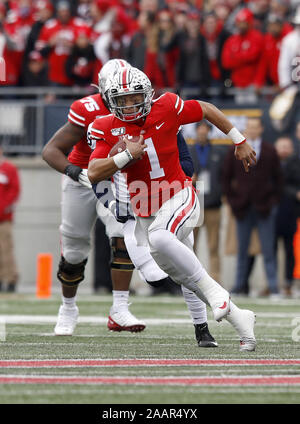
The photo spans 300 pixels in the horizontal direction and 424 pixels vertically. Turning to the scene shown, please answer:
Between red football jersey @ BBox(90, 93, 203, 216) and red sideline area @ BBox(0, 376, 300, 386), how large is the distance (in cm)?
167

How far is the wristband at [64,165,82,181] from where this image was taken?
24.2 feet

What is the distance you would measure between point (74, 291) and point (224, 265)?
7.34 metres

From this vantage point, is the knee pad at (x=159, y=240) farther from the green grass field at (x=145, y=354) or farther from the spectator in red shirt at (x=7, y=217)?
the spectator in red shirt at (x=7, y=217)

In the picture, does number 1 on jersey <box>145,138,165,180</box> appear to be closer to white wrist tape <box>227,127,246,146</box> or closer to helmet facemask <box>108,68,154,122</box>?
helmet facemask <box>108,68,154,122</box>

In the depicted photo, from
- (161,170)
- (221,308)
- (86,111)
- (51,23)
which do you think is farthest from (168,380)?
(51,23)

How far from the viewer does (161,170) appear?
6.27m

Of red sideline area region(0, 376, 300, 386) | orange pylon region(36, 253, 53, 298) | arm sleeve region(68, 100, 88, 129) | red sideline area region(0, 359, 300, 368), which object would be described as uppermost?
arm sleeve region(68, 100, 88, 129)

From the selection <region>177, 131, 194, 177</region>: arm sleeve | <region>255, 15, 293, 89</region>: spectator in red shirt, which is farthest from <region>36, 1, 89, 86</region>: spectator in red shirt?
<region>177, 131, 194, 177</region>: arm sleeve

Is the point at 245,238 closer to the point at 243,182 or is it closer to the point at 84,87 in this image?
the point at 243,182

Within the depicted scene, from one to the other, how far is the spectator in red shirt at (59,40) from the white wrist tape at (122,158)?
9430 mm

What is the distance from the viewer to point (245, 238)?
513 inches

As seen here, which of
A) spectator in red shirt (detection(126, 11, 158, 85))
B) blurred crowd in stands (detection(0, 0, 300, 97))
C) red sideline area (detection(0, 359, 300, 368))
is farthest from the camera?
spectator in red shirt (detection(126, 11, 158, 85))

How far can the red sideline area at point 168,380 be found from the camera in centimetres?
468
